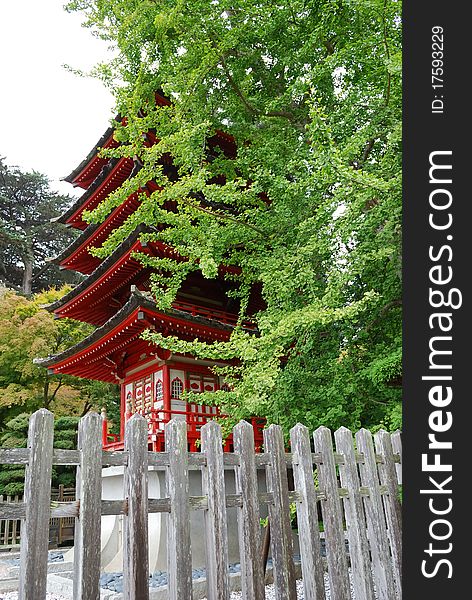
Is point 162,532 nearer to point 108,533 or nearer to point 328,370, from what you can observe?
point 108,533

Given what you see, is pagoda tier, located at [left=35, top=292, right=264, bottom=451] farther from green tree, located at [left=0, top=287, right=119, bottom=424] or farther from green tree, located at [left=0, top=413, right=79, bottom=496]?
green tree, located at [left=0, top=287, right=119, bottom=424]

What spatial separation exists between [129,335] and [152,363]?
1004 millimetres

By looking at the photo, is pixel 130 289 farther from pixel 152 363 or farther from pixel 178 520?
pixel 178 520

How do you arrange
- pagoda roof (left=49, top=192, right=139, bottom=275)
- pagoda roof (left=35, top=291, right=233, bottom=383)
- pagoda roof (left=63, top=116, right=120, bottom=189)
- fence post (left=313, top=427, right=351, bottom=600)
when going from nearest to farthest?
fence post (left=313, top=427, right=351, bottom=600)
pagoda roof (left=35, top=291, right=233, bottom=383)
pagoda roof (left=49, top=192, right=139, bottom=275)
pagoda roof (left=63, top=116, right=120, bottom=189)

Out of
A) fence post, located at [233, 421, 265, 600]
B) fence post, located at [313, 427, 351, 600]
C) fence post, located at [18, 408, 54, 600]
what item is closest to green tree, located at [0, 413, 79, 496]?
fence post, located at [313, 427, 351, 600]

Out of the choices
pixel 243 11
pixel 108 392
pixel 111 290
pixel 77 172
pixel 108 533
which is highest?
pixel 77 172

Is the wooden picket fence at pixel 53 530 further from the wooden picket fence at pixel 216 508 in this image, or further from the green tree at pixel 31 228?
the green tree at pixel 31 228

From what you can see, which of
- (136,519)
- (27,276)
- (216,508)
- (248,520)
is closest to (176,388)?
(248,520)

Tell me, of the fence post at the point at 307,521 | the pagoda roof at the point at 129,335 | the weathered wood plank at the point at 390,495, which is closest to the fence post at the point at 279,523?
the fence post at the point at 307,521

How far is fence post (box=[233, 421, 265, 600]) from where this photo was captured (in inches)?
131

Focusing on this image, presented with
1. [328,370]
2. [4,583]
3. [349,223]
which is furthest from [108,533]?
[349,223]

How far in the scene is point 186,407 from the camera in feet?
35.9

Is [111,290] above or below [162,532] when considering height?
above

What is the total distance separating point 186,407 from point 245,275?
383 centimetres
